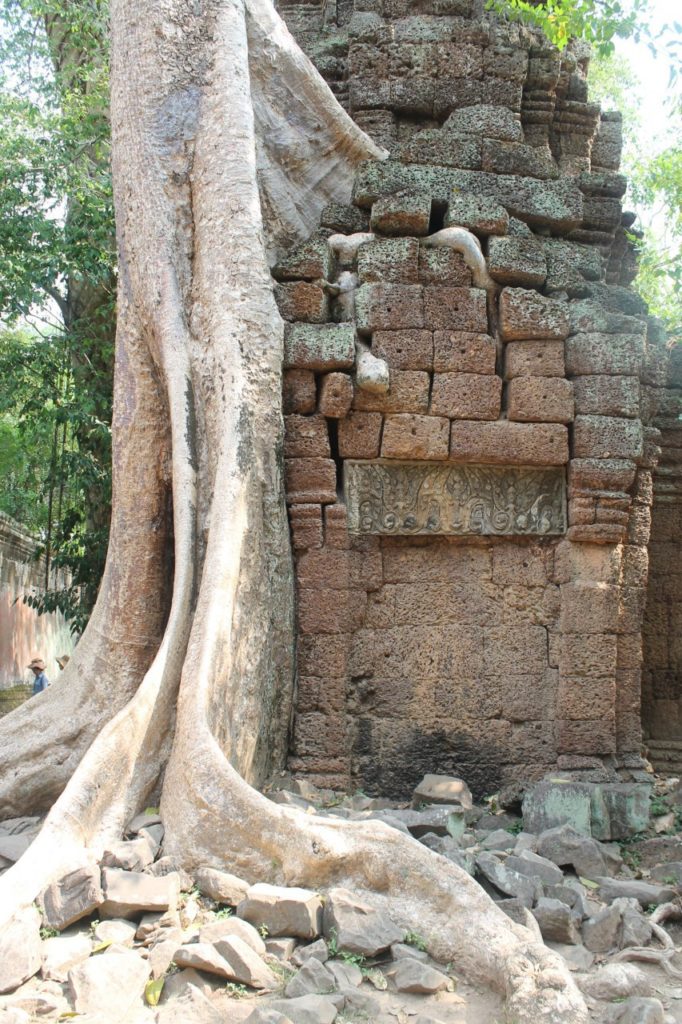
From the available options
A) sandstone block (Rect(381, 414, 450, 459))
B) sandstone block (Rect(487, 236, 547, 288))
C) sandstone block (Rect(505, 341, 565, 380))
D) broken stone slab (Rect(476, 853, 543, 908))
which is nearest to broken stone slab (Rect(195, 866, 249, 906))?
broken stone slab (Rect(476, 853, 543, 908))

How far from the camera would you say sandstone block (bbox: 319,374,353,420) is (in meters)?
4.50

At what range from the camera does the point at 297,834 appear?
9.73 ft

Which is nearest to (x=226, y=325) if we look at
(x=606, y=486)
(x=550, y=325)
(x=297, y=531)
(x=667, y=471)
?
(x=297, y=531)

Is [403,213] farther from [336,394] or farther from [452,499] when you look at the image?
[452,499]

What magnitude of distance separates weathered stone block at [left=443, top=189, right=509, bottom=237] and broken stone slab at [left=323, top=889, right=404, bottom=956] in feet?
10.6

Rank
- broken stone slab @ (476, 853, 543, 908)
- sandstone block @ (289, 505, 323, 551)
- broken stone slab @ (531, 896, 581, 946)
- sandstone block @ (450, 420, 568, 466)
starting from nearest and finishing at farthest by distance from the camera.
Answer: broken stone slab @ (531, 896, 581, 946) < broken stone slab @ (476, 853, 543, 908) < sandstone block @ (289, 505, 323, 551) < sandstone block @ (450, 420, 568, 466)

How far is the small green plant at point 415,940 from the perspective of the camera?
271 cm

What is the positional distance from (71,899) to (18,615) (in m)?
11.4

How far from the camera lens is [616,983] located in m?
2.65

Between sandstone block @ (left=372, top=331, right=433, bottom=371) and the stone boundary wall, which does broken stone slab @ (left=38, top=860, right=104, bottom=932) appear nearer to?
sandstone block @ (left=372, top=331, right=433, bottom=371)

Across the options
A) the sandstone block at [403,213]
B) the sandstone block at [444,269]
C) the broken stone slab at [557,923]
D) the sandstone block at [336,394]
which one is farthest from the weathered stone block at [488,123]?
the broken stone slab at [557,923]

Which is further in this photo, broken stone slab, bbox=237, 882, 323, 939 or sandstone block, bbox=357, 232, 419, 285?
sandstone block, bbox=357, 232, 419, 285

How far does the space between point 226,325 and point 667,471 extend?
3014 mm

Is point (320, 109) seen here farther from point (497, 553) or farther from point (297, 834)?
point (297, 834)
